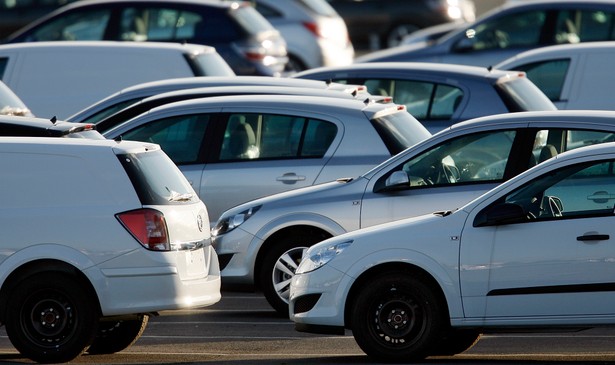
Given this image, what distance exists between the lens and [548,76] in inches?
690

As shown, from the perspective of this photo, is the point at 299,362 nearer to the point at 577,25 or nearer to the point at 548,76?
the point at 548,76

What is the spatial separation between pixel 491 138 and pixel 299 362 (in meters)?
2.70

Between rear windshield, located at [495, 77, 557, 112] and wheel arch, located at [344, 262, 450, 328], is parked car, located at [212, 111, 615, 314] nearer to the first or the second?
wheel arch, located at [344, 262, 450, 328]

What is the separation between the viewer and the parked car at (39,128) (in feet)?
37.6

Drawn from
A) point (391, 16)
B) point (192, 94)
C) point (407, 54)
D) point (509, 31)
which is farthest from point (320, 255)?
point (391, 16)

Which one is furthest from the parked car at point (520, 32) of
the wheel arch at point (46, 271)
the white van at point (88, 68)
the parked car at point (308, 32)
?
the wheel arch at point (46, 271)

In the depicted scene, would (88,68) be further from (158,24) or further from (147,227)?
(147,227)

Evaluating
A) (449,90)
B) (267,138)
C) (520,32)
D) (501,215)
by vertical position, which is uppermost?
(520,32)

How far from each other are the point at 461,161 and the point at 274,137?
6.88 ft

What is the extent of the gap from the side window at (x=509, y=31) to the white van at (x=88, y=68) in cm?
500

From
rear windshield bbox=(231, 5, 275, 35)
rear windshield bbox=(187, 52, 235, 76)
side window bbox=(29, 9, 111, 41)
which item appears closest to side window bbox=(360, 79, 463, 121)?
rear windshield bbox=(187, 52, 235, 76)

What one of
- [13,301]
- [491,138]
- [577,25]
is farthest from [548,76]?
[13,301]

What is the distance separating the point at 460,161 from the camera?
468 inches

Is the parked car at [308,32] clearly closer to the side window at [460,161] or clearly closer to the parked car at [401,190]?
the parked car at [401,190]
